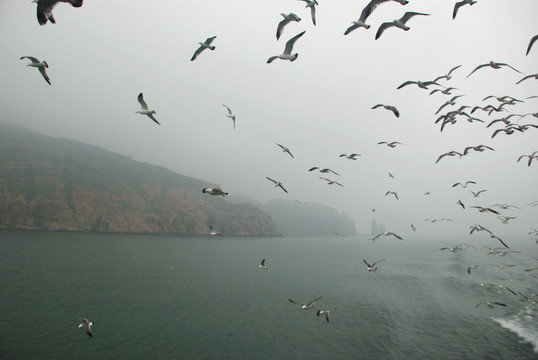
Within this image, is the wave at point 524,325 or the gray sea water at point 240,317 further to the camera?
the wave at point 524,325

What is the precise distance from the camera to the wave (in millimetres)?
28591

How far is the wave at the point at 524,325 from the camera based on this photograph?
2859 centimetres

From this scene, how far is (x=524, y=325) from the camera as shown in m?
32.2

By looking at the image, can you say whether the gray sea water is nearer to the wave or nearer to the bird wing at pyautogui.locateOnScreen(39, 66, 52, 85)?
the wave

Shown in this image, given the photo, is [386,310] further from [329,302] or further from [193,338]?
[193,338]

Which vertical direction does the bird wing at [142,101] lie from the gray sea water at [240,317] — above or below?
above

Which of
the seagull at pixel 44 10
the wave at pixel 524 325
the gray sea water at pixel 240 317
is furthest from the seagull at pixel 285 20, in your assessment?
the wave at pixel 524 325

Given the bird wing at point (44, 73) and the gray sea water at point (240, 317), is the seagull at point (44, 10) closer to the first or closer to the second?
the bird wing at point (44, 73)

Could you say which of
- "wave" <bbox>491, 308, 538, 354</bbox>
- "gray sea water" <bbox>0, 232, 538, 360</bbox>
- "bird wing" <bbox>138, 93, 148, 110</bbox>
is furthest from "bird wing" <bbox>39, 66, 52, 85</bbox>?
"wave" <bbox>491, 308, 538, 354</bbox>

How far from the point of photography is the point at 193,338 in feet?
83.7

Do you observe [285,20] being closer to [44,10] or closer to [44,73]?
[44,10]

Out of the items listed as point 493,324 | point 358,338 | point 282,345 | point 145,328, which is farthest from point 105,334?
point 493,324

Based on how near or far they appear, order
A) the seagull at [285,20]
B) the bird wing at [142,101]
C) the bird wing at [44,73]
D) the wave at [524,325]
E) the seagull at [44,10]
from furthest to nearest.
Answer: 1. the wave at [524,325]
2. the bird wing at [142,101]
3. the seagull at [285,20]
4. the bird wing at [44,73]
5. the seagull at [44,10]

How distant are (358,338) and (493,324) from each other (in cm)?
1927
